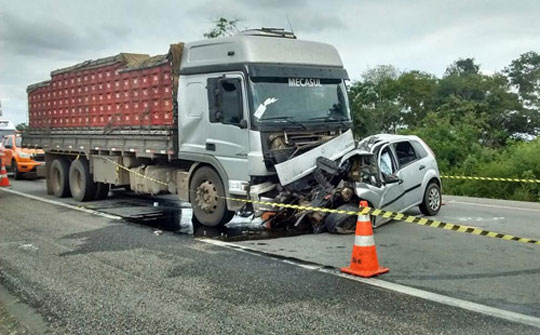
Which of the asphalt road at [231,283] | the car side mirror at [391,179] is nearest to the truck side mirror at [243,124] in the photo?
the asphalt road at [231,283]

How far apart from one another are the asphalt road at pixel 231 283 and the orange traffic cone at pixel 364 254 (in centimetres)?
27

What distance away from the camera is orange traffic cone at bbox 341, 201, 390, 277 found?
20.7 feet

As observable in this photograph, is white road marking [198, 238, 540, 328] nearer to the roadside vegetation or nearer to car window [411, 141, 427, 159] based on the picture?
car window [411, 141, 427, 159]

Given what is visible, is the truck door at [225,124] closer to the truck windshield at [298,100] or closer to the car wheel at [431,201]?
the truck windshield at [298,100]

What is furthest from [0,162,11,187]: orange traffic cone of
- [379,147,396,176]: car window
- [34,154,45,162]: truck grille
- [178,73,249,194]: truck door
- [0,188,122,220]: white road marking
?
[379,147,396,176]: car window

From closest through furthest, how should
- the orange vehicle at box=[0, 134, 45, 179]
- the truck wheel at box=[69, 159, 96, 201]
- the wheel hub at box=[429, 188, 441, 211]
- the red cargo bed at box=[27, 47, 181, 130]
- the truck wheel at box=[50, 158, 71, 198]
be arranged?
the wheel hub at box=[429, 188, 441, 211]
the red cargo bed at box=[27, 47, 181, 130]
the truck wheel at box=[69, 159, 96, 201]
the truck wheel at box=[50, 158, 71, 198]
the orange vehicle at box=[0, 134, 45, 179]

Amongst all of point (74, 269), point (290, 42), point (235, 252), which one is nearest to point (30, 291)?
point (74, 269)

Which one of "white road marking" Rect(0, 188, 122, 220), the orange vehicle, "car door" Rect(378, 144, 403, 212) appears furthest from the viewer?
the orange vehicle

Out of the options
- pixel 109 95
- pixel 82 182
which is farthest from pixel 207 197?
pixel 82 182

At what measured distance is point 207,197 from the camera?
989 cm

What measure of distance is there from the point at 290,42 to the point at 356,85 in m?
35.8

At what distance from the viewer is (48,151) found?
15.7 m

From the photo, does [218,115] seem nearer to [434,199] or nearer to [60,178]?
[434,199]

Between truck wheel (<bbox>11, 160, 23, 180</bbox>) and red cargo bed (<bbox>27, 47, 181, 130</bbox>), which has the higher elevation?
red cargo bed (<bbox>27, 47, 181, 130</bbox>)
